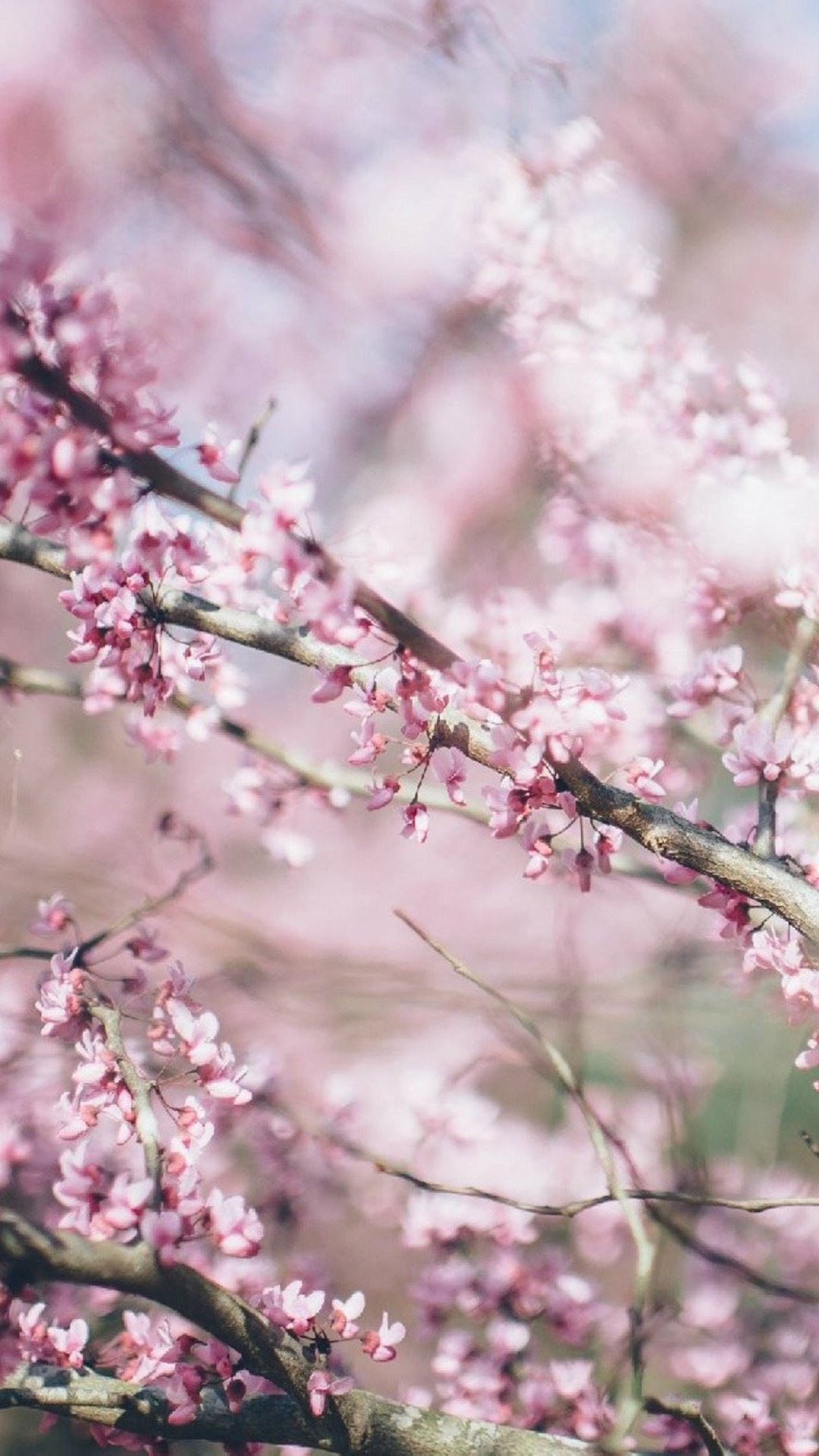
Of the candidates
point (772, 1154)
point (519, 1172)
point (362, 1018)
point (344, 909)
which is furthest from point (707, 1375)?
point (344, 909)

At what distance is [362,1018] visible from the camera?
10.7 feet

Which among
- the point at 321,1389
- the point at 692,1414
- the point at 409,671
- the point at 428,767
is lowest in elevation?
the point at 321,1389

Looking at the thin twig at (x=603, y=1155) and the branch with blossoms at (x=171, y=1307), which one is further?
the thin twig at (x=603, y=1155)

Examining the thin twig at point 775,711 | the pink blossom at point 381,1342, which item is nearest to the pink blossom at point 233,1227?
the pink blossom at point 381,1342

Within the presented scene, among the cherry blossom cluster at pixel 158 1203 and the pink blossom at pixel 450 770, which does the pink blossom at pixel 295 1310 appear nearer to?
the cherry blossom cluster at pixel 158 1203

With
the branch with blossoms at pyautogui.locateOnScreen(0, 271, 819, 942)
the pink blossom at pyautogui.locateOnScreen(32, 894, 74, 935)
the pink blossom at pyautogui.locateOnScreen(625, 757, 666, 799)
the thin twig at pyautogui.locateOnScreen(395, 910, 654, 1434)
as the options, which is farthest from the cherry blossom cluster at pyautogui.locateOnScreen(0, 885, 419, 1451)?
the pink blossom at pyautogui.locateOnScreen(625, 757, 666, 799)

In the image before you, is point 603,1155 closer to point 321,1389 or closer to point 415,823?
point 321,1389

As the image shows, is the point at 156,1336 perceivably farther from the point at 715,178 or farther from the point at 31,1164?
the point at 715,178

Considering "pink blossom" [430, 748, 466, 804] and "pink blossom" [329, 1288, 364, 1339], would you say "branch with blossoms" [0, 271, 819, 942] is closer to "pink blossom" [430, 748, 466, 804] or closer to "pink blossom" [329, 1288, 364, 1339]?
"pink blossom" [430, 748, 466, 804]

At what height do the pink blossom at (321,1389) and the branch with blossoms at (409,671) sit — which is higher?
the branch with blossoms at (409,671)

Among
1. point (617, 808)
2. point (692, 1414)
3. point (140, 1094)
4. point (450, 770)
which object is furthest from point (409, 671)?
point (692, 1414)

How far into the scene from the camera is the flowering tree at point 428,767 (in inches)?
43.4

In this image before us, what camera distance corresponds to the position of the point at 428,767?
1355 mm

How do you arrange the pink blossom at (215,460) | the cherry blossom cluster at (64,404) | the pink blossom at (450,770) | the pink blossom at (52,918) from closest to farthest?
the cherry blossom cluster at (64,404) < the pink blossom at (215,460) < the pink blossom at (450,770) < the pink blossom at (52,918)
